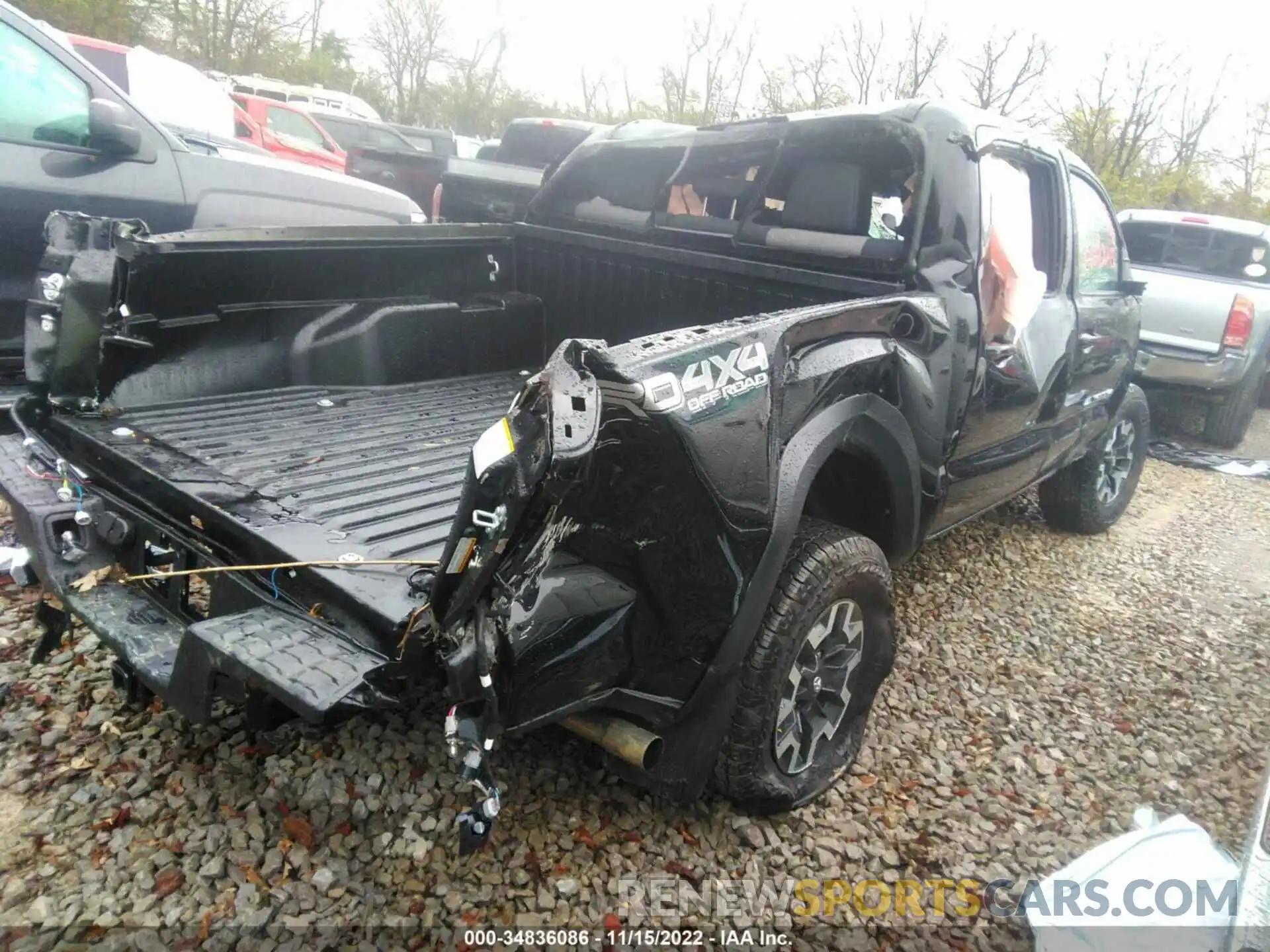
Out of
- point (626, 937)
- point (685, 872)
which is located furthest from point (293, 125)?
point (626, 937)

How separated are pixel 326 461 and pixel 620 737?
1.39 metres

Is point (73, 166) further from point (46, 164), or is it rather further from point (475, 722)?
point (475, 722)

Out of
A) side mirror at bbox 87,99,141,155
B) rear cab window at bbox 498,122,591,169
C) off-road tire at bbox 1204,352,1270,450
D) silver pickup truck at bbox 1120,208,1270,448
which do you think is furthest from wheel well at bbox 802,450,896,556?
rear cab window at bbox 498,122,591,169

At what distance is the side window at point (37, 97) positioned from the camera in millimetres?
4082

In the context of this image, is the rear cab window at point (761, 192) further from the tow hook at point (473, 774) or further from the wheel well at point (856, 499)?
the tow hook at point (473, 774)

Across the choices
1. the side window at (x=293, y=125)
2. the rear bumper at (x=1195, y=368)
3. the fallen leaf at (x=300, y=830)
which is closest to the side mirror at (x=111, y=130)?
the fallen leaf at (x=300, y=830)

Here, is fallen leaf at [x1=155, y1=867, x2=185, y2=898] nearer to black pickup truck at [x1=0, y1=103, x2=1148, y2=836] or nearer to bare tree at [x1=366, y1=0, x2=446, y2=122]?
black pickup truck at [x1=0, y1=103, x2=1148, y2=836]

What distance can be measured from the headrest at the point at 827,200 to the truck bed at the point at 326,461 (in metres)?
1.43

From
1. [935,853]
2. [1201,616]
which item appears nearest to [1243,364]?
[1201,616]

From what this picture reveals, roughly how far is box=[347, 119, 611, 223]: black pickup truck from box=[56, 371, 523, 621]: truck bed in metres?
1.45

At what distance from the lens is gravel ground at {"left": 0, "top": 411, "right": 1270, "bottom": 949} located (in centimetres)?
205

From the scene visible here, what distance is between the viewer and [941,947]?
2207mm

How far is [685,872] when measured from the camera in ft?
7.47

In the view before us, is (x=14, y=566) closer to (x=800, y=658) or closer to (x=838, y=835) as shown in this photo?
(x=800, y=658)
